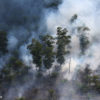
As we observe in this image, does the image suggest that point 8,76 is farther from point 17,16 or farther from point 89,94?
point 17,16

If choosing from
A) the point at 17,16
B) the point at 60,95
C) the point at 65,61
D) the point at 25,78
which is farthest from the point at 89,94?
the point at 17,16

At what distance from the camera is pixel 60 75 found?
24266 mm

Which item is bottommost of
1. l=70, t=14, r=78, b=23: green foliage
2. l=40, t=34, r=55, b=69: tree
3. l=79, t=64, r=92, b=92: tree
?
l=79, t=64, r=92, b=92: tree

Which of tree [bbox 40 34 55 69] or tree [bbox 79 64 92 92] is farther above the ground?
tree [bbox 40 34 55 69]

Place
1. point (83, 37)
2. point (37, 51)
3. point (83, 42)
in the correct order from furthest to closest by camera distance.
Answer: point (83, 42) < point (83, 37) < point (37, 51)

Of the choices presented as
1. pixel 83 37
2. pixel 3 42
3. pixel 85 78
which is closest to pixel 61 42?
pixel 83 37

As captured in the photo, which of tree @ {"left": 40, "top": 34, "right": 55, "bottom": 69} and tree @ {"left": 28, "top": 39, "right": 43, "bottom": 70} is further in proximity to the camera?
tree @ {"left": 40, "top": 34, "right": 55, "bottom": 69}

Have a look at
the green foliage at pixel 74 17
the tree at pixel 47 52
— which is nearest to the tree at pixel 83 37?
the green foliage at pixel 74 17

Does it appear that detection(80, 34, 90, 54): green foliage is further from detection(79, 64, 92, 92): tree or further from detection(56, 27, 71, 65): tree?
detection(56, 27, 71, 65): tree

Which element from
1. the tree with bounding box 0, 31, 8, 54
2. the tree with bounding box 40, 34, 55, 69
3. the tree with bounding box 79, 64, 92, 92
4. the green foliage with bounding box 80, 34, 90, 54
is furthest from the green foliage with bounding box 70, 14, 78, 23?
the tree with bounding box 0, 31, 8, 54

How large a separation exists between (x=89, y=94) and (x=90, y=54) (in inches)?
273

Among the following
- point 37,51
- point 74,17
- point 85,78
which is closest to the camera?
point 37,51

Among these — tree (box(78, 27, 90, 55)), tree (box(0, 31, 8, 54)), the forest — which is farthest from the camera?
tree (box(78, 27, 90, 55))

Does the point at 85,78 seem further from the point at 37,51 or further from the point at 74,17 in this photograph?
the point at 74,17
